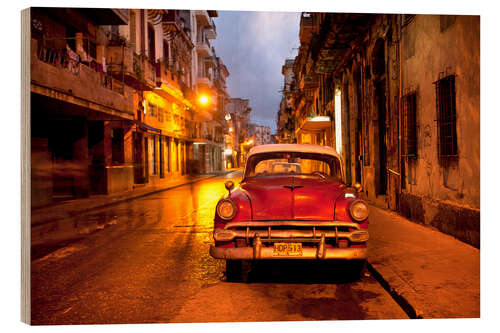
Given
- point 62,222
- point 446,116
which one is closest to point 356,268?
point 446,116

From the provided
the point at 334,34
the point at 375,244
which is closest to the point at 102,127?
the point at 334,34

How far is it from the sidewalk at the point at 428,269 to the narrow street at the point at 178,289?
22cm

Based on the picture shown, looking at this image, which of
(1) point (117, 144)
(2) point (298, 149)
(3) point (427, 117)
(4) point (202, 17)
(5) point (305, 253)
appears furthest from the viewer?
(4) point (202, 17)

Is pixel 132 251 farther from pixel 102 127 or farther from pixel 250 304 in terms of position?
pixel 102 127

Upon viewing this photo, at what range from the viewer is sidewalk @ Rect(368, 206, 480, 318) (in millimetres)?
3775

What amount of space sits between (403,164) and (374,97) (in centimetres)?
350

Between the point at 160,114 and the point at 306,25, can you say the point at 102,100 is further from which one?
the point at 306,25

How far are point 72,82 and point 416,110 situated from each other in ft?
33.4

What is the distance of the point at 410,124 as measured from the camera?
922cm

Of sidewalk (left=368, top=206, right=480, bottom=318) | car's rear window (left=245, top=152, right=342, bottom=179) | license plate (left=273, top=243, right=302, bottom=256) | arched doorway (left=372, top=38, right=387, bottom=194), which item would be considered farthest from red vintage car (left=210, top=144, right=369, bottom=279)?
arched doorway (left=372, top=38, right=387, bottom=194)

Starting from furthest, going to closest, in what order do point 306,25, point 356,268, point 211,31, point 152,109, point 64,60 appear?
point 211,31 → point 306,25 → point 152,109 → point 64,60 → point 356,268

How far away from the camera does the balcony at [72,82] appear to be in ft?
36.2

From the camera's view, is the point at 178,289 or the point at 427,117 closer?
the point at 178,289

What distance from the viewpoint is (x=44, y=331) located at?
3559 millimetres
